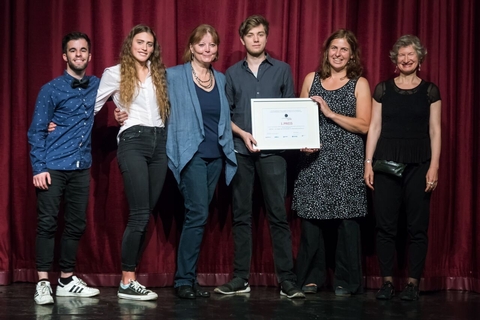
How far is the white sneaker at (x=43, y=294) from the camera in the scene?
14.2ft

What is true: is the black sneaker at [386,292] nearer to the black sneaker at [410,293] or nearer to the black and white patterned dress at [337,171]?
the black sneaker at [410,293]

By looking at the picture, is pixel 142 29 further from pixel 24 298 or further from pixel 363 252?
pixel 363 252

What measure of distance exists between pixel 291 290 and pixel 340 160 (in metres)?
0.85

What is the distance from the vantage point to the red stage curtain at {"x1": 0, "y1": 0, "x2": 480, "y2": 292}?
5.04 metres

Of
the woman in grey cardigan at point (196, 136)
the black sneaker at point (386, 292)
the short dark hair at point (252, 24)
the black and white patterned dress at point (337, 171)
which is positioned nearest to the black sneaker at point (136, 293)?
the woman in grey cardigan at point (196, 136)

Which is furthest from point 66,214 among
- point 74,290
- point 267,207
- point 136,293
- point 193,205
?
point 267,207

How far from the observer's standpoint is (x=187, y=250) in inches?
180

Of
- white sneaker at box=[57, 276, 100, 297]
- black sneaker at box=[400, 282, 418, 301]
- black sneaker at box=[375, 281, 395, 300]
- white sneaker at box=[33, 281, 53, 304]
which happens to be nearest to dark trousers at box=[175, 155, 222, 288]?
white sneaker at box=[57, 276, 100, 297]

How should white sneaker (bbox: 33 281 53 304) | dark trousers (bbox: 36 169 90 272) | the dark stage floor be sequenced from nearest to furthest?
the dark stage floor
white sneaker (bbox: 33 281 53 304)
dark trousers (bbox: 36 169 90 272)

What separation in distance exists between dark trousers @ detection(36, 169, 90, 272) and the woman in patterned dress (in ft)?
4.41

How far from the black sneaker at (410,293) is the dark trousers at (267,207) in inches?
26.7

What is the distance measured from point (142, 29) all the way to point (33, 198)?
1.44 m

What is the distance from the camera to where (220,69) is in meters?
5.16

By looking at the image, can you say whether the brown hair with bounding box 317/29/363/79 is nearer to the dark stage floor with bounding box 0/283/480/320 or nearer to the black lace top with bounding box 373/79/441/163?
the black lace top with bounding box 373/79/441/163
